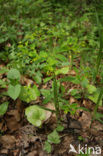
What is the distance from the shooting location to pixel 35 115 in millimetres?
1393

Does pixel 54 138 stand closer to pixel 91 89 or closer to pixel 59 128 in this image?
pixel 59 128

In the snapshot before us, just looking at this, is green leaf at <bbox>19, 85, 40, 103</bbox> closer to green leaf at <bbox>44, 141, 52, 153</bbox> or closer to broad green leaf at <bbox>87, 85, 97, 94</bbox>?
green leaf at <bbox>44, 141, 52, 153</bbox>

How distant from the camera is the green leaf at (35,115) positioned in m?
1.35

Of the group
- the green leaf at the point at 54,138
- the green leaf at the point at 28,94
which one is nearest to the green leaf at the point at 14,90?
the green leaf at the point at 28,94

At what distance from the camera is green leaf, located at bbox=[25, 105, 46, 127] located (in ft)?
4.44

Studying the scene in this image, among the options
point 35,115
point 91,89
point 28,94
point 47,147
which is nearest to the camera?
point 47,147

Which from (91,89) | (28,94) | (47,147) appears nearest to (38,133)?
(47,147)

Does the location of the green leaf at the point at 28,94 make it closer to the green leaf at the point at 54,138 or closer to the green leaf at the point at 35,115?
the green leaf at the point at 35,115

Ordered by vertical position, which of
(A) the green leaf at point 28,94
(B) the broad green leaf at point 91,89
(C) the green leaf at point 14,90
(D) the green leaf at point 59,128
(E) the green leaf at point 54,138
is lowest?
(E) the green leaf at point 54,138

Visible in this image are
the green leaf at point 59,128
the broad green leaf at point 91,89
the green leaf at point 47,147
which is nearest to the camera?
the green leaf at point 47,147

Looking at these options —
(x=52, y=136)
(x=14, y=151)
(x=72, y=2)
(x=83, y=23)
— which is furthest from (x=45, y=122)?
(x=72, y=2)

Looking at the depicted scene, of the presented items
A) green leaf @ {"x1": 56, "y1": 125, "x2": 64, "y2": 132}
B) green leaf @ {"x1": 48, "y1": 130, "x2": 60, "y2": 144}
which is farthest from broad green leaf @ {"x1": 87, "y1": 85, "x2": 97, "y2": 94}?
green leaf @ {"x1": 48, "y1": 130, "x2": 60, "y2": 144}

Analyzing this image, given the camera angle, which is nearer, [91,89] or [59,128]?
[59,128]

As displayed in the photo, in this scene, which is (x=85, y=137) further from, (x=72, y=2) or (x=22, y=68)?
(x=72, y=2)
